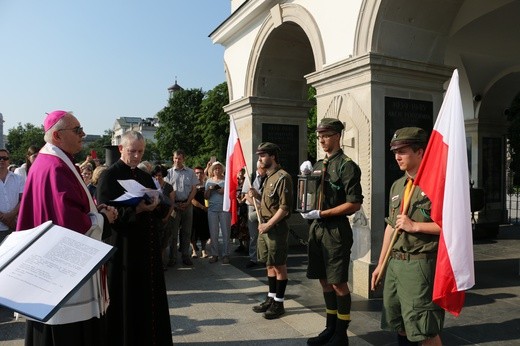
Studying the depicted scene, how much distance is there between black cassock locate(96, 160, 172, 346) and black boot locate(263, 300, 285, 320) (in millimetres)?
1509

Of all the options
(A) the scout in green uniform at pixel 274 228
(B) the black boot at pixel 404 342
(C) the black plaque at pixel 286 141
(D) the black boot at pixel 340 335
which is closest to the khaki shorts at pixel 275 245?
(A) the scout in green uniform at pixel 274 228

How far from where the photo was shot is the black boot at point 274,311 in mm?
4934

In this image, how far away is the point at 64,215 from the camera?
8.57 feet

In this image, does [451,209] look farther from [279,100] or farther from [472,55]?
[472,55]

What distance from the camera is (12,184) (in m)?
5.78

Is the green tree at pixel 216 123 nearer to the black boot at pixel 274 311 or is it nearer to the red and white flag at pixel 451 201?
the black boot at pixel 274 311

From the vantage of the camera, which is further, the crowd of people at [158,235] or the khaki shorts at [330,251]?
the khaki shorts at [330,251]

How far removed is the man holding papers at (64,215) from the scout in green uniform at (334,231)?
2086mm

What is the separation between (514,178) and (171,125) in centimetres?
4945

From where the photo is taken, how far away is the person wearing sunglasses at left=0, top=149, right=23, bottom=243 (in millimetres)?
5508

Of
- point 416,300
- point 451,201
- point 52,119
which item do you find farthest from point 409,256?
point 52,119

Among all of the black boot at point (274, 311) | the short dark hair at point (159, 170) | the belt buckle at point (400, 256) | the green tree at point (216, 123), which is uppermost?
the green tree at point (216, 123)

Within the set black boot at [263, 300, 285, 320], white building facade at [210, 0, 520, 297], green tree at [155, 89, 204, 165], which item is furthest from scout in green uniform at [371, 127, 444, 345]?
green tree at [155, 89, 204, 165]

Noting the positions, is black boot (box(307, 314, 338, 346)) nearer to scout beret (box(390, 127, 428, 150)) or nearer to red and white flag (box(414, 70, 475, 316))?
red and white flag (box(414, 70, 475, 316))
